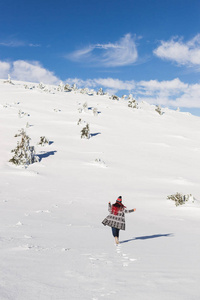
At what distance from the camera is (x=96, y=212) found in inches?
501

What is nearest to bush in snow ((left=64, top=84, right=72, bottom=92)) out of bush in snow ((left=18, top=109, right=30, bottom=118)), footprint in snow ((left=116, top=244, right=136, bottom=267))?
bush in snow ((left=18, top=109, right=30, bottom=118))

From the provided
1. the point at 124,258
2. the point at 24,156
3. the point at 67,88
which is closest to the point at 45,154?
the point at 24,156

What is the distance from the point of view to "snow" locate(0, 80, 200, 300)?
4.46m

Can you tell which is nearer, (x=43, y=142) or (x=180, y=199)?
(x=180, y=199)

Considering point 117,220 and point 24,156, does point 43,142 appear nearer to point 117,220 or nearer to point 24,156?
point 24,156

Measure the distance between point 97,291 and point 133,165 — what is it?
63.7 ft

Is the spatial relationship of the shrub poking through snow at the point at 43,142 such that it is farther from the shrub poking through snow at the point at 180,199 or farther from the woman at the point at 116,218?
the woman at the point at 116,218

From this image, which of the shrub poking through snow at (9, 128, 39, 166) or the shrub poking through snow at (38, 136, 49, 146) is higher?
the shrub poking through snow at (38, 136, 49, 146)

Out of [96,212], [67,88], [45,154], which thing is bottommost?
[96,212]

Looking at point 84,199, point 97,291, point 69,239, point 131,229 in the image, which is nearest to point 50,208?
point 84,199

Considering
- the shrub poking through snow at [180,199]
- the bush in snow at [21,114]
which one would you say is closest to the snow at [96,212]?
the shrub poking through snow at [180,199]

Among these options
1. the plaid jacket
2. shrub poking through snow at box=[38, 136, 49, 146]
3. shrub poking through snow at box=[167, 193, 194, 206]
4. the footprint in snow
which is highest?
shrub poking through snow at box=[38, 136, 49, 146]

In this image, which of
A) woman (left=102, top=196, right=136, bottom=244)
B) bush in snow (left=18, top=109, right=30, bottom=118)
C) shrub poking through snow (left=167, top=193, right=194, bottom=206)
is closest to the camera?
woman (left=102, top=196, right=136, bottom=244)

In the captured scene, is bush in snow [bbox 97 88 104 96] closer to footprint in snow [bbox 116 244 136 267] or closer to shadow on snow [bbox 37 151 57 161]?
shadow on snow [bbox 37 151 57 161]
